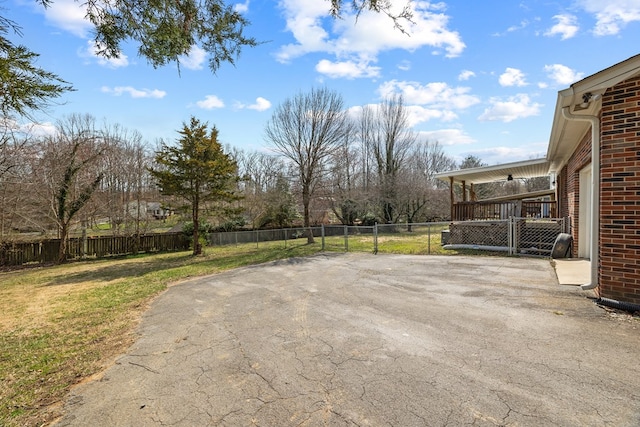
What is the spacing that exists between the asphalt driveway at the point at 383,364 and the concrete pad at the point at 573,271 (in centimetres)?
50

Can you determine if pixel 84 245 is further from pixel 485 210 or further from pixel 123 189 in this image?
pixel 485 210

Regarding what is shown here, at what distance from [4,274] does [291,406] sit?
16.1 m

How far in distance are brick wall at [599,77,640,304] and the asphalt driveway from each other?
54cm

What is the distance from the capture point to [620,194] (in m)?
4.32

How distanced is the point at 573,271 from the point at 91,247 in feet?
64.7

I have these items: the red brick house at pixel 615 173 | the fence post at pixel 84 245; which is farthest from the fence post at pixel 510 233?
the fence post at pixel 84 245

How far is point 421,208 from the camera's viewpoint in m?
30.3

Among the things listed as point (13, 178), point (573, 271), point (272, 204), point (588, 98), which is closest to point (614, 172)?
point (588, 98)

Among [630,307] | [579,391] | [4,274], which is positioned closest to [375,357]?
[579,391]

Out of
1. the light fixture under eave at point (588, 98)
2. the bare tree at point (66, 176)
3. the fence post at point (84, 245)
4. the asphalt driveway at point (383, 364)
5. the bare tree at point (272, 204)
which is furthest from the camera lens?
the bare tree at point (272, 204)

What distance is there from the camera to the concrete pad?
18.8 feet

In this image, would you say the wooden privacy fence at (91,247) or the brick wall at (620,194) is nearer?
the brick wall at (620,194)

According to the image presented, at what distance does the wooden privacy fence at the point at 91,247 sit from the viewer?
1467 centimetres

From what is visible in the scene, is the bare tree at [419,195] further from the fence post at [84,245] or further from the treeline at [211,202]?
the fence post at [84,245]
